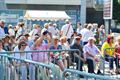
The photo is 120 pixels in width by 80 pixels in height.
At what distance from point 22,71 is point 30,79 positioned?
46 centimetres

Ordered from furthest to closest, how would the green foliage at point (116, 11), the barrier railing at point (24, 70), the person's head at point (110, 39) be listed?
the green foliage at point (116, 11), the person's head at point (110, 39), the barrier railing at point (24, 70)

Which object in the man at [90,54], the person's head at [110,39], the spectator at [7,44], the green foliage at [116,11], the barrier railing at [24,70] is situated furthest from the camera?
the green foliage at [116,11]

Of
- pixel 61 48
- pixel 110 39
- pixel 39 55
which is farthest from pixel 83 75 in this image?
pixel 110 39

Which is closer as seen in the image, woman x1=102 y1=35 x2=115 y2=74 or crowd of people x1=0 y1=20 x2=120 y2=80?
crowd of people x1=0 y1=20 x2=120 y2=80

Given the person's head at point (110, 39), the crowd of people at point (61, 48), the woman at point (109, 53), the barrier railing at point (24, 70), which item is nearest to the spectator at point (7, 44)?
the crowd of people at point (61, 48)

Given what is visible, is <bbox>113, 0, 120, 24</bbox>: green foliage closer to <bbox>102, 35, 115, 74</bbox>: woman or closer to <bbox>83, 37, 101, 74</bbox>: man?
<bbox>102, 35, 115, 74</bbox>: woman

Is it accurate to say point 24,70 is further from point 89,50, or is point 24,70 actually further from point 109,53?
point 109,53

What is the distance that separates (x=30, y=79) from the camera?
23.4ft

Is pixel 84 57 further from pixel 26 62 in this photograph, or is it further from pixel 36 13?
pixel 36 13

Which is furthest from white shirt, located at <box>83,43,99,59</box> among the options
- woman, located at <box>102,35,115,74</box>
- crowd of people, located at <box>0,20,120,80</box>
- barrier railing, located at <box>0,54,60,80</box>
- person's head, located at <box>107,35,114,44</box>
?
barrier railing, located at <box>0,54,60,80</box>

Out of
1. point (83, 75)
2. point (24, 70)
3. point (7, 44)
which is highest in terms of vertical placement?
point (83, 75)

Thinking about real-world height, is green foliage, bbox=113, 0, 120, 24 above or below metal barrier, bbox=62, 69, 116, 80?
below

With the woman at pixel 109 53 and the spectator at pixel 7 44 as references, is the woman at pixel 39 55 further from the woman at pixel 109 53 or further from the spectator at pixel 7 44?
the woman at pixel 109 53

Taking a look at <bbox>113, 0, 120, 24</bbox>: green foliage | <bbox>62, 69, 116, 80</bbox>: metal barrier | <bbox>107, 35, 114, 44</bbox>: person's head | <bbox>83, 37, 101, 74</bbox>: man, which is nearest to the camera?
<bbox>62, 69, 116, 80</bbox>: metal barrier
